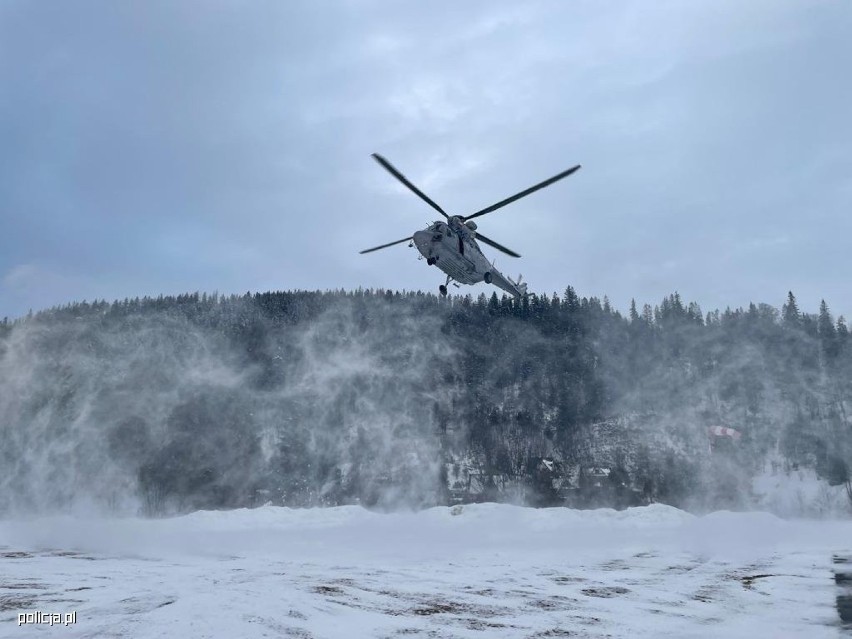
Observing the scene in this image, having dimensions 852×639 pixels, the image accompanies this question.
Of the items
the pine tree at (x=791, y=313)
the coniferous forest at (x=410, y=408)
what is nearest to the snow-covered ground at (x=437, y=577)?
the coniferous forest at (x=410, y=408)

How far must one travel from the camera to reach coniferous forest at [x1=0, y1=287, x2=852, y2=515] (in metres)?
83.2

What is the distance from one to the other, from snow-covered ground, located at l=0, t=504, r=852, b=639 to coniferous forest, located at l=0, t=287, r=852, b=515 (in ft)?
121

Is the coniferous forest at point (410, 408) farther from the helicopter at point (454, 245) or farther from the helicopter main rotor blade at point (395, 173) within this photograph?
the helicopter main rotor blade at point (395, 173)

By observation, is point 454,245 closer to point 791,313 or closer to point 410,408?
point 410,408

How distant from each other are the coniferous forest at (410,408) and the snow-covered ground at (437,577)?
121ft

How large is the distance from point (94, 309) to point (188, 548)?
118m

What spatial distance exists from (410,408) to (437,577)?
7312 cm

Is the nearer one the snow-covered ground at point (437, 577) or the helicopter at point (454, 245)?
the snow-covered ground at point (437, 577)

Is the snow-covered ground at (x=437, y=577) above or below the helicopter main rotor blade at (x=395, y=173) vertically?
below

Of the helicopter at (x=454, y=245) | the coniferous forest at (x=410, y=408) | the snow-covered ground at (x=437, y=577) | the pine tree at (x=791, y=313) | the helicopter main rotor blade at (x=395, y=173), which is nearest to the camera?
the snow-covered ground at (x=437, y=577)

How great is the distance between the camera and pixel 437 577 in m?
26.2

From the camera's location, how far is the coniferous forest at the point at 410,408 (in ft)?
273

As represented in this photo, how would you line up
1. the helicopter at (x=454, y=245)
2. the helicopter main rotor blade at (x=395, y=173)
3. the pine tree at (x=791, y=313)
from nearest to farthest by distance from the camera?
the helicopter main rotor blade at (x=395, y=173)
the helicopter at (x=454, y=245)
the pine tree at (x=791, y=313)

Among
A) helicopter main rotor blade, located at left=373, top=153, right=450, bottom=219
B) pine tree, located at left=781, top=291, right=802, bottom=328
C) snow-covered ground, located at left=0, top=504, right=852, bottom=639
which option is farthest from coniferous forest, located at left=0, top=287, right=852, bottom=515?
helicopter main rotor blade, located at left=373, top=153, right=450, bottom=219
